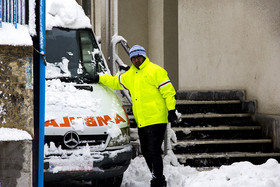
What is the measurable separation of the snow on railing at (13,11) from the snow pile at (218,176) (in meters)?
3.20

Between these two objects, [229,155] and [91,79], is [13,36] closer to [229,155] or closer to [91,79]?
[91,79]

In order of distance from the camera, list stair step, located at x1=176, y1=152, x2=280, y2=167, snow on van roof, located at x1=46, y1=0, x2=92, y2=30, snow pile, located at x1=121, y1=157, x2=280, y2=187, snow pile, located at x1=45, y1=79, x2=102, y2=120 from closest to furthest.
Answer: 1. snow pile, located at x1=45, y1=79, x2=102, y2=120
2. snow pile, located at x1=121, y1=157, x2=280, y2=187
3. snow on van roof, located at x1=46, y1=0, x2=92, y2=30
4. stair step, located at x1=176, y1=152, x2=280, y2=167

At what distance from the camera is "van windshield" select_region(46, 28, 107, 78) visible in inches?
243

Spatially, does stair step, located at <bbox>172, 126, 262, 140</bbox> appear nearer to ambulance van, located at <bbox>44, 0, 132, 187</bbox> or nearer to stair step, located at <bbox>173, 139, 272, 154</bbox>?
stair step, located at <bbox>173, 139, 272, 154</bbox>

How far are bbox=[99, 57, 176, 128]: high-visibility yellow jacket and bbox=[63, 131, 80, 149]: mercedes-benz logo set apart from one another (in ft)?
3.35

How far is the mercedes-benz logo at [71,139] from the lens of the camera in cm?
519

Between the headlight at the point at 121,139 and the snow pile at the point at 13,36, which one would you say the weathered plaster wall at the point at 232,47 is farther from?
the snow pile at the point at 13,36

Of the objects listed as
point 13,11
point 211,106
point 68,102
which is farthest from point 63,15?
point 211,106

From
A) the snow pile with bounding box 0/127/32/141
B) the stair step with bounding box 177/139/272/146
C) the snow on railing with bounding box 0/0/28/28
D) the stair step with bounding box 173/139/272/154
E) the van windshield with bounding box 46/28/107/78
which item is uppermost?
the snow on railing with bounding box 0/0/28/28

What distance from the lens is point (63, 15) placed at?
22.2ft

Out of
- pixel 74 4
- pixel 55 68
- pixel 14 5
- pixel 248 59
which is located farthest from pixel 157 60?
pixel 14 5

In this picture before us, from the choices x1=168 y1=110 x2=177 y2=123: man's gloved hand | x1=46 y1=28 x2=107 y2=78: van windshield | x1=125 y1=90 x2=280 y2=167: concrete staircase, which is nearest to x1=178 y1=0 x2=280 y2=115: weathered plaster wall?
x1=125 y1=90 x2=280 y2=167: concrete staircase

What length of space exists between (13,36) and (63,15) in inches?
127

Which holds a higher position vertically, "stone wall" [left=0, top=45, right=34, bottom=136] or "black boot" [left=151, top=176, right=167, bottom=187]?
"stone wall" [left=0, top=45, right=34, bottom=136]
